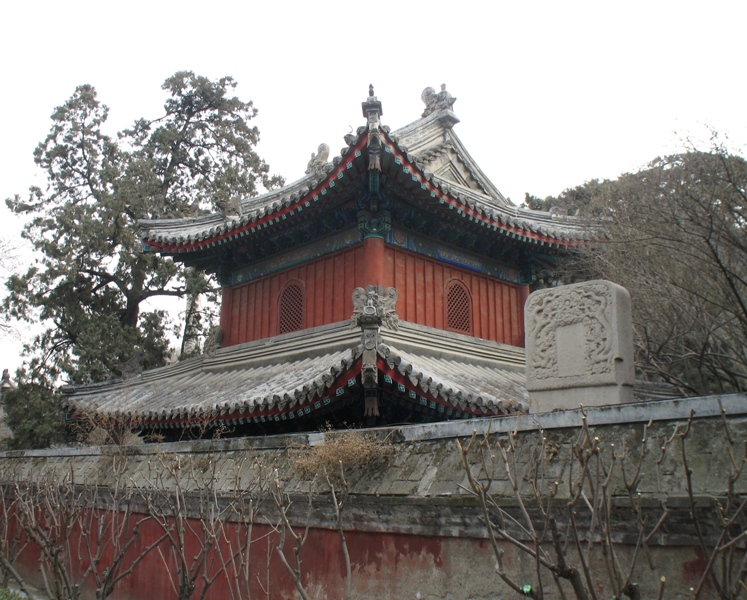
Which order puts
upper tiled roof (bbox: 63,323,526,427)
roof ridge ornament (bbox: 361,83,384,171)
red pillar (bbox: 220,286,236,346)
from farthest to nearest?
red pillar (bbox: 220,286,236,346) → roof ridge ornament (bbox: 361,83,384,171) → upper tiled roof (bbox: 63,323,526,427)

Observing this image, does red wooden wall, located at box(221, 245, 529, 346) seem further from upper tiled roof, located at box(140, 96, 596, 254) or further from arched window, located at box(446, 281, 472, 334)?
upper tiled roof, located at box(140, 96, 596, 254)

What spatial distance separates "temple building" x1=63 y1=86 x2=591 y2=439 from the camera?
8.38m

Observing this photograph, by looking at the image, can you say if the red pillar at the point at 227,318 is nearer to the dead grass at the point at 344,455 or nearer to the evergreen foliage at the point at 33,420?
the dead grass at the point at 344,455

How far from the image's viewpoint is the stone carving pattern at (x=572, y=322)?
5.28 m

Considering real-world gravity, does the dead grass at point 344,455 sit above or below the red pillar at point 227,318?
below

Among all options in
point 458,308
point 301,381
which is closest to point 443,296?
point 458,308

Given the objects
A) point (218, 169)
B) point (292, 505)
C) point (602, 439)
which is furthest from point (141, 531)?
point (218, 169)

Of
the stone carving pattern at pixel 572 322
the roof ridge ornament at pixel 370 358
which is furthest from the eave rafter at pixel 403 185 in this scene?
the stone carving pattern at pixel 572 322

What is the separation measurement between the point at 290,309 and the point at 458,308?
2734 millimetres

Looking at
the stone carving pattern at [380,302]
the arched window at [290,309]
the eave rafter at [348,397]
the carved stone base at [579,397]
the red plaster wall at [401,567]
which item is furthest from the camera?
the arched window at [290,309]

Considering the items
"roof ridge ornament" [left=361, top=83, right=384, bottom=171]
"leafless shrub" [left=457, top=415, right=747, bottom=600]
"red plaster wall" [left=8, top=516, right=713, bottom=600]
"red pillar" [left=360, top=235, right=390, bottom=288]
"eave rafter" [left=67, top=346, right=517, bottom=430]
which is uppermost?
"roof ridge ornament" [left=361, top=83, right=384, bottom=171]

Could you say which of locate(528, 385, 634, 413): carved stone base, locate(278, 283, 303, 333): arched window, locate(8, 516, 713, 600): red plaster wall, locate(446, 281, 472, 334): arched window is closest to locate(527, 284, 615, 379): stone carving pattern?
locate(528, 385, 634, 413): carved stone base

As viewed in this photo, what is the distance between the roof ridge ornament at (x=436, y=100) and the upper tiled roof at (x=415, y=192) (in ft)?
0.85

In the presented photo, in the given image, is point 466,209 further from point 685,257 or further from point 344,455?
point 344,455
